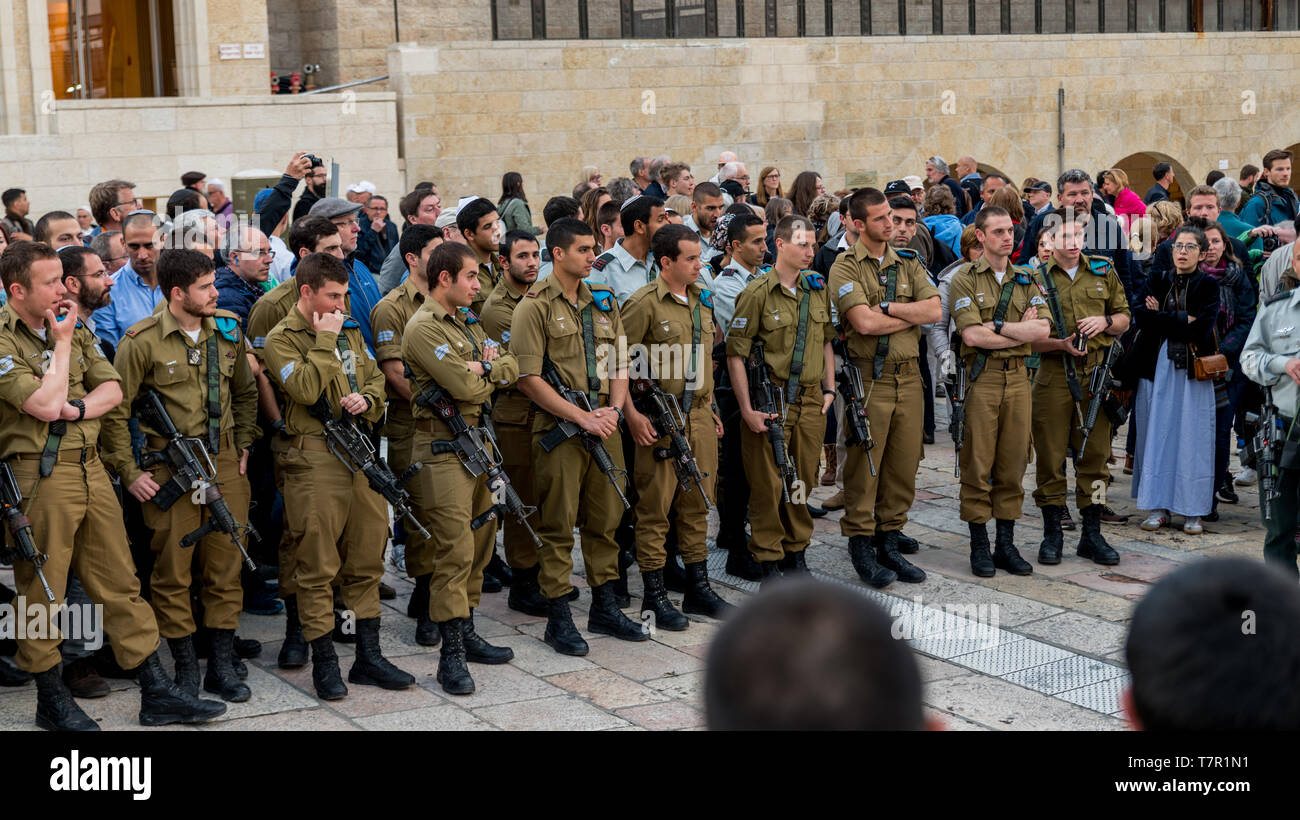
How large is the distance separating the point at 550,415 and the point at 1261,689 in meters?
5.25

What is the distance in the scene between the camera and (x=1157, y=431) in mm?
8789

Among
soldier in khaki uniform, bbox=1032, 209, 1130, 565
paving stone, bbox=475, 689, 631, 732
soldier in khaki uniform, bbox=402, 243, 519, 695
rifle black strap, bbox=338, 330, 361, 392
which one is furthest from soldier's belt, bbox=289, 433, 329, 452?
soldier in khaki uniform, bbox=1032, 209, 1130, 565

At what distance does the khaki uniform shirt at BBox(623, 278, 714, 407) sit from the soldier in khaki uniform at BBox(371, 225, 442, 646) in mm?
1080

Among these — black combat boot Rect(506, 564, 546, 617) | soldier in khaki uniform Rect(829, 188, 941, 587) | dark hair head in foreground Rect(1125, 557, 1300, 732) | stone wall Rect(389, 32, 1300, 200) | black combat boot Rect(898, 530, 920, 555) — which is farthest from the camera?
stone wall Rect(389, 32, 1300, 200)

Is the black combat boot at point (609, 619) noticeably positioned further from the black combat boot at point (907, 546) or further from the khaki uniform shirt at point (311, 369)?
the black combat boot at point (907, 546)

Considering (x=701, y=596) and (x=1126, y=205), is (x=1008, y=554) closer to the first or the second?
(x=701, y=596)

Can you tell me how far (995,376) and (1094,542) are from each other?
3.94ft

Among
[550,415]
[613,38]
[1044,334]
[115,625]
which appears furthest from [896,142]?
[115,625]

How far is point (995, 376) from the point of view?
789 cm

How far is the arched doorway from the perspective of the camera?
75.7 ft

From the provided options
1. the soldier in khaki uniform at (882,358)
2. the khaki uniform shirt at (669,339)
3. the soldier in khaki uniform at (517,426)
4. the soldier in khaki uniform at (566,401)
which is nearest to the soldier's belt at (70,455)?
the soldier in khaki uniform at (566,401)

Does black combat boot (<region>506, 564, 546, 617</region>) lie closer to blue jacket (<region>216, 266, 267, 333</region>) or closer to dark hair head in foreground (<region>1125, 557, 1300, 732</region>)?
blue jacket (<region>216, 266, 267, 333</region>)
